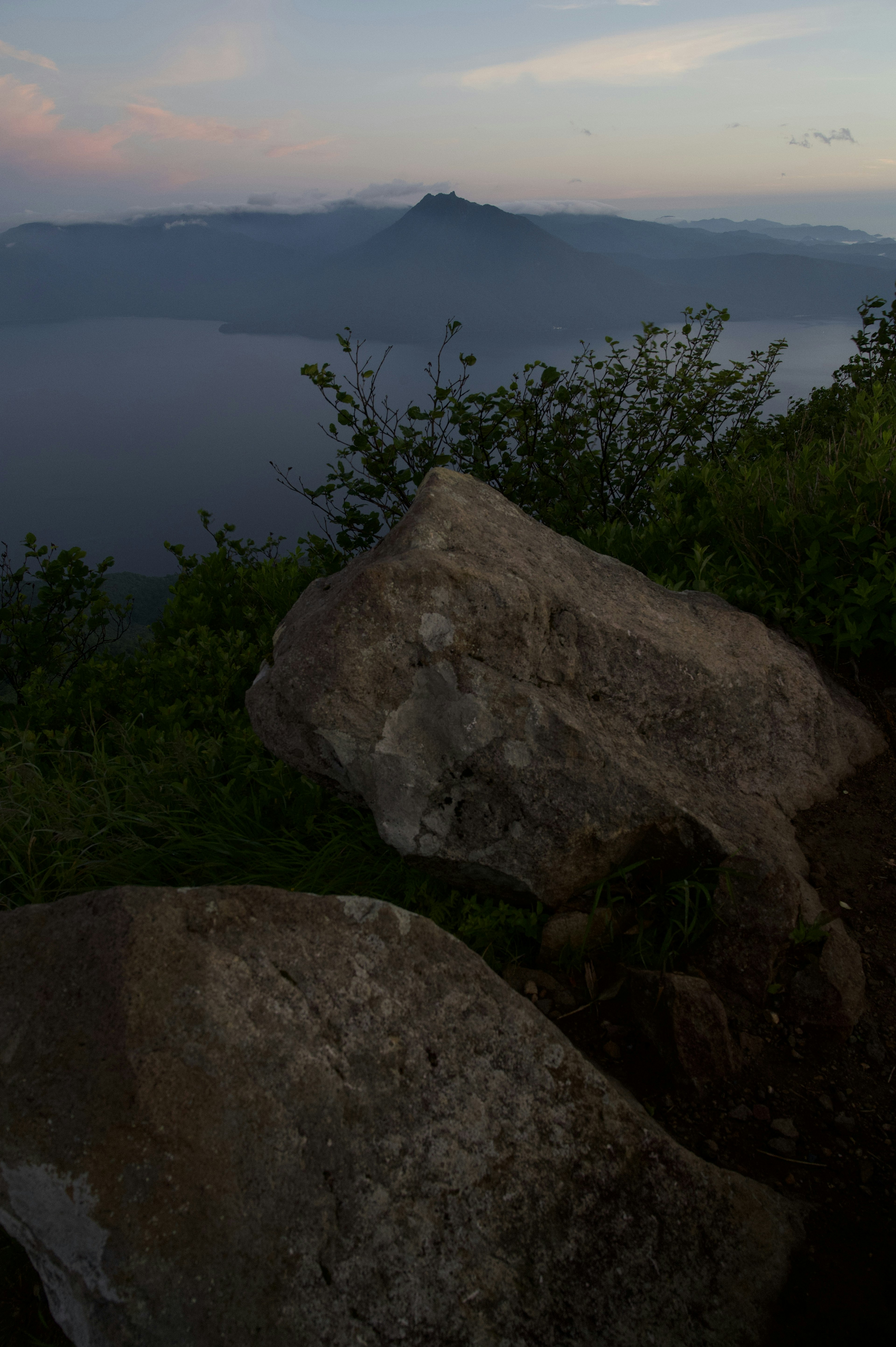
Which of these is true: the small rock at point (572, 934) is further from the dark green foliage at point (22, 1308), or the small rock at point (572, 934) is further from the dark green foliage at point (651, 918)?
the dark green foliage at point (22, 1308)

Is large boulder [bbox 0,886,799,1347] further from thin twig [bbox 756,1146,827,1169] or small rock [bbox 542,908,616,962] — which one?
small rock [bbox 542,908,616,962]

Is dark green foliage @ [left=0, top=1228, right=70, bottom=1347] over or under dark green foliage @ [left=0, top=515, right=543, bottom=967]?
under

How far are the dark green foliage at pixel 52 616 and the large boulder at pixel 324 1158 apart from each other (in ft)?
16.9

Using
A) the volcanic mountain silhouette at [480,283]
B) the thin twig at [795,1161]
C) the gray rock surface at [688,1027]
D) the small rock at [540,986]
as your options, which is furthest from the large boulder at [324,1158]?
the volcanic mountain silhouette at [480,283]

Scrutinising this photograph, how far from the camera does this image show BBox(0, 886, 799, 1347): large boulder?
1.78 metres

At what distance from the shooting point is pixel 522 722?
10.6 ft

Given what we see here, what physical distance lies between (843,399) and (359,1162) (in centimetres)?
890

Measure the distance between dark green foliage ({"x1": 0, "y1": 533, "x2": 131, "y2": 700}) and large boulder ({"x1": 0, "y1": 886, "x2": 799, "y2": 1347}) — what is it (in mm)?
5164

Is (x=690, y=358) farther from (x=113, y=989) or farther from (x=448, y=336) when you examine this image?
(x=113, y=989)

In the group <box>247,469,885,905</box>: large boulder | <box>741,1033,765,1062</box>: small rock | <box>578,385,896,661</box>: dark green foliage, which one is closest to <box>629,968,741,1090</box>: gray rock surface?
<box>741,1033,765,1062</box>: small rock

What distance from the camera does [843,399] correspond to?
27.8 feet

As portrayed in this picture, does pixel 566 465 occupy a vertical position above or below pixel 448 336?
below

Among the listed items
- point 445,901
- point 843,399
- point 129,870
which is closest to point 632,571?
point 445,901

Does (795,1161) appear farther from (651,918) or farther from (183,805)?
(183,805)
